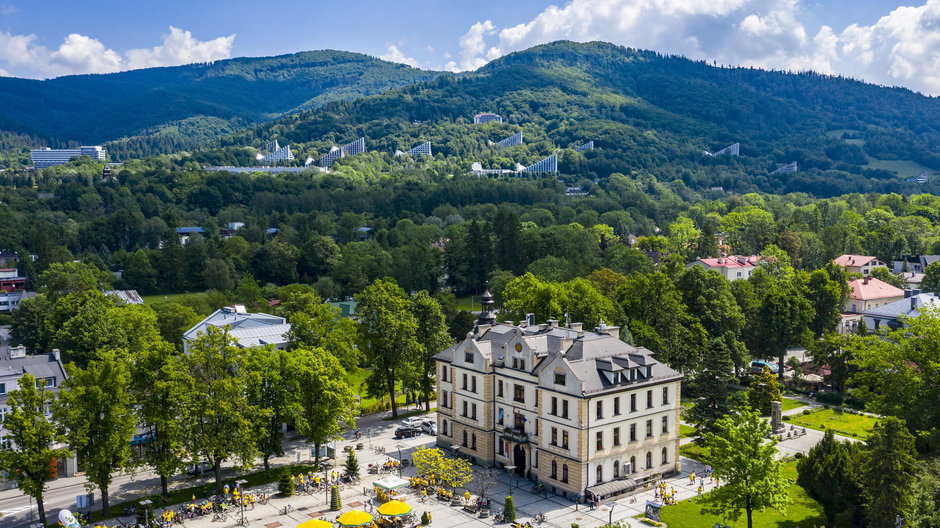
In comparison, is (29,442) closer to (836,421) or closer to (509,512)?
(509,512)

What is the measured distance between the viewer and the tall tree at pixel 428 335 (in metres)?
73.5

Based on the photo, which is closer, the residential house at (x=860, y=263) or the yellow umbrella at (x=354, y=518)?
the yellow umbrella at (x=354, y=518)

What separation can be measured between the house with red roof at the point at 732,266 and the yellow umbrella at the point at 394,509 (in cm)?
8716

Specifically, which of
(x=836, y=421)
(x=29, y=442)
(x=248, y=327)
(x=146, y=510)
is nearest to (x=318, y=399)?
(x=146, y=510)

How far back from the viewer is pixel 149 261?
134000 millimetres

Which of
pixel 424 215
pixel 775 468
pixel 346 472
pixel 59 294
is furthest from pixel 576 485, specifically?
pixel 424 215

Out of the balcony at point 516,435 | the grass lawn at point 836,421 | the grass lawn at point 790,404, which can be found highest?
the balcony at point 516,435

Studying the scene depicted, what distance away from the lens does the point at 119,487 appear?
5581cm

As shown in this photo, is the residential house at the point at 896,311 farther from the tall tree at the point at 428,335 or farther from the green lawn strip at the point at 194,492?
the green lawn strip at the point at 194,492

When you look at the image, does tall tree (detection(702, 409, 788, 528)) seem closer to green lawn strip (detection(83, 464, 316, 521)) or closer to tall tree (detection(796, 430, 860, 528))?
tall tree (detection(796, 430, 860, 528))

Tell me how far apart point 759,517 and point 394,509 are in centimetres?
2328

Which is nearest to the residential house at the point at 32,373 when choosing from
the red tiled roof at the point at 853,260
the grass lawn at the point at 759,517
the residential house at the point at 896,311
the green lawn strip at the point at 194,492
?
the green lawn strip at the point at 194,492

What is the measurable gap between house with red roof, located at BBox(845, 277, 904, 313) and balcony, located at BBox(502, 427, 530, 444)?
234ft

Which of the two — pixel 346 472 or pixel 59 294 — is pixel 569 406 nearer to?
pixel 346 472
